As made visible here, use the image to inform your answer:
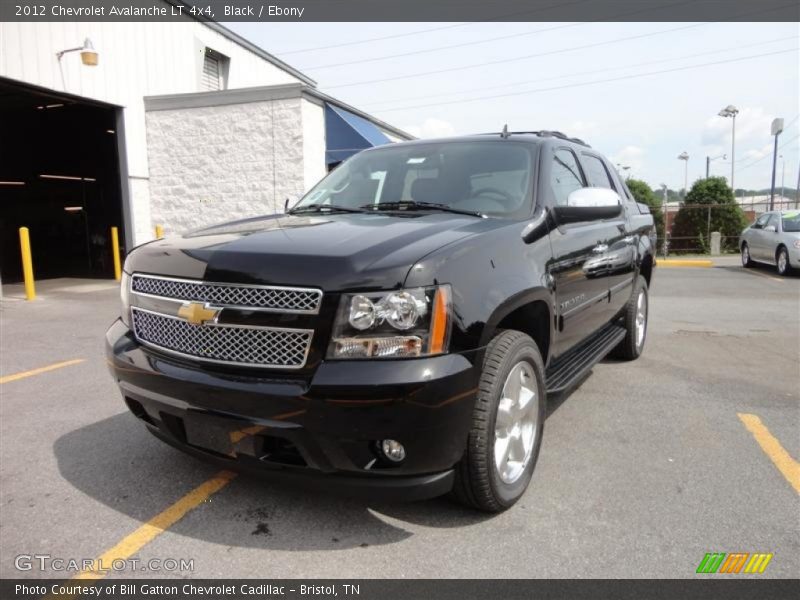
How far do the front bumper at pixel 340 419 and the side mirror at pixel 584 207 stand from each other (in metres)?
1.41

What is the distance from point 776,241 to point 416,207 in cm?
1334

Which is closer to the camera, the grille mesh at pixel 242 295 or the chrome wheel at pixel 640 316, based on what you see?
the grille mesh at pixel 242 295

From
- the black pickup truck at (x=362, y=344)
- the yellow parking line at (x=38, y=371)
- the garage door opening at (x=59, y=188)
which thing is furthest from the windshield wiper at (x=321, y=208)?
the garage door opening at (x=59, y=188)

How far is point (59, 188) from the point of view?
18734 mm

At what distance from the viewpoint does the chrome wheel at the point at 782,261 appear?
13.1 metres

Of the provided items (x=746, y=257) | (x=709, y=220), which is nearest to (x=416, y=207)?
(x=746, y=257)

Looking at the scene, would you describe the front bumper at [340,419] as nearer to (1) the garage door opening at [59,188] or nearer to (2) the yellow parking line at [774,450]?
(2) the yellow parking line at [774,450]

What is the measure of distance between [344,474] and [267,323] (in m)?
0.67

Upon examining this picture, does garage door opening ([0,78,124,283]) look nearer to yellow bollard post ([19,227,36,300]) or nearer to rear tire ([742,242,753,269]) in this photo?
yellow bollard post ([19,227,36,300])

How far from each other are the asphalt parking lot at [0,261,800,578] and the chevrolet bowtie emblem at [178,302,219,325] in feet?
3.13

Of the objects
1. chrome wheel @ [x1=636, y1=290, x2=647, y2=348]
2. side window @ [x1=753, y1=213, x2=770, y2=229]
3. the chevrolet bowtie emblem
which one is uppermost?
the chevrolet bowtie emblem

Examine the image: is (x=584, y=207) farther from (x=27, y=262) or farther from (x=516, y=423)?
(x=27, y=262)

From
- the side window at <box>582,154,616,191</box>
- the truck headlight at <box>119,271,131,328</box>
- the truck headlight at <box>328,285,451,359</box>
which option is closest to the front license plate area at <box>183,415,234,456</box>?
the truck headlight at <box>328,285,451,359</box>

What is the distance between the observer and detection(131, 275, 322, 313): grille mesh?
2270 mm
